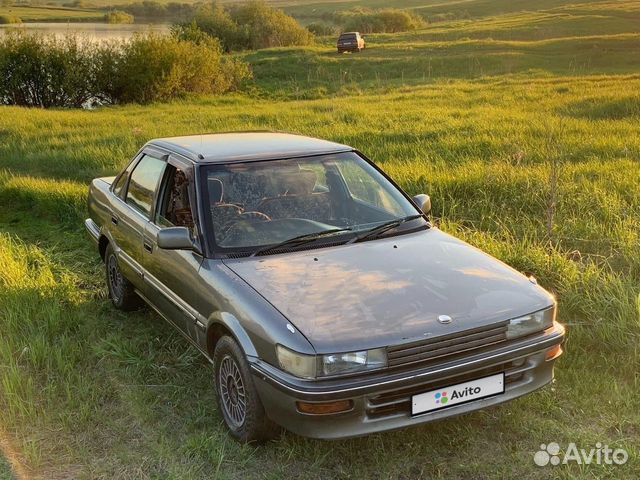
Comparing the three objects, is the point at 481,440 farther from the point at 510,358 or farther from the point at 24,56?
the point at 24,56

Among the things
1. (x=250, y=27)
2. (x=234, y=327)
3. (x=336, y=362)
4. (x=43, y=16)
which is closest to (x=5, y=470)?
(x=234, y=327)

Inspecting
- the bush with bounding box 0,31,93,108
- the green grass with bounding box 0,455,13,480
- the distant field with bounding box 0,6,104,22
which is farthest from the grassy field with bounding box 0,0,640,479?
the distant field with bounding box 0,6,104,22

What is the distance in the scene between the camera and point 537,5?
80.8m

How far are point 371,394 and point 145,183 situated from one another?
267 cm

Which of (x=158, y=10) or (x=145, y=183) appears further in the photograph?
(x=158, y=10)

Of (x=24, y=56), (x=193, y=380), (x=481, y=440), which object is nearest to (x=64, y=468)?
(x=193, y=380)

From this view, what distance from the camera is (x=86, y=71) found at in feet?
79.6

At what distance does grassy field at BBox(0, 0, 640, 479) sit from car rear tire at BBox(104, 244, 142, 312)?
0.35 ft

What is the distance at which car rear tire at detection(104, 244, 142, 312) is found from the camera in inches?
199

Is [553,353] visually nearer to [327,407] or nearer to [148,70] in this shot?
[327,407]

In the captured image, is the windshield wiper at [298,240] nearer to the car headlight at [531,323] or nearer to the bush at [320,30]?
the car headlight at [531,323]

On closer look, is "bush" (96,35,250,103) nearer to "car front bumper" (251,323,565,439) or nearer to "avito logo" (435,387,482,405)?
"car front bumper" (251,323,565,439)

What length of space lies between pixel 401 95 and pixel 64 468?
17927 mm

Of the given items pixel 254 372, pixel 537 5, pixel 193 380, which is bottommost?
pixel 193 380
